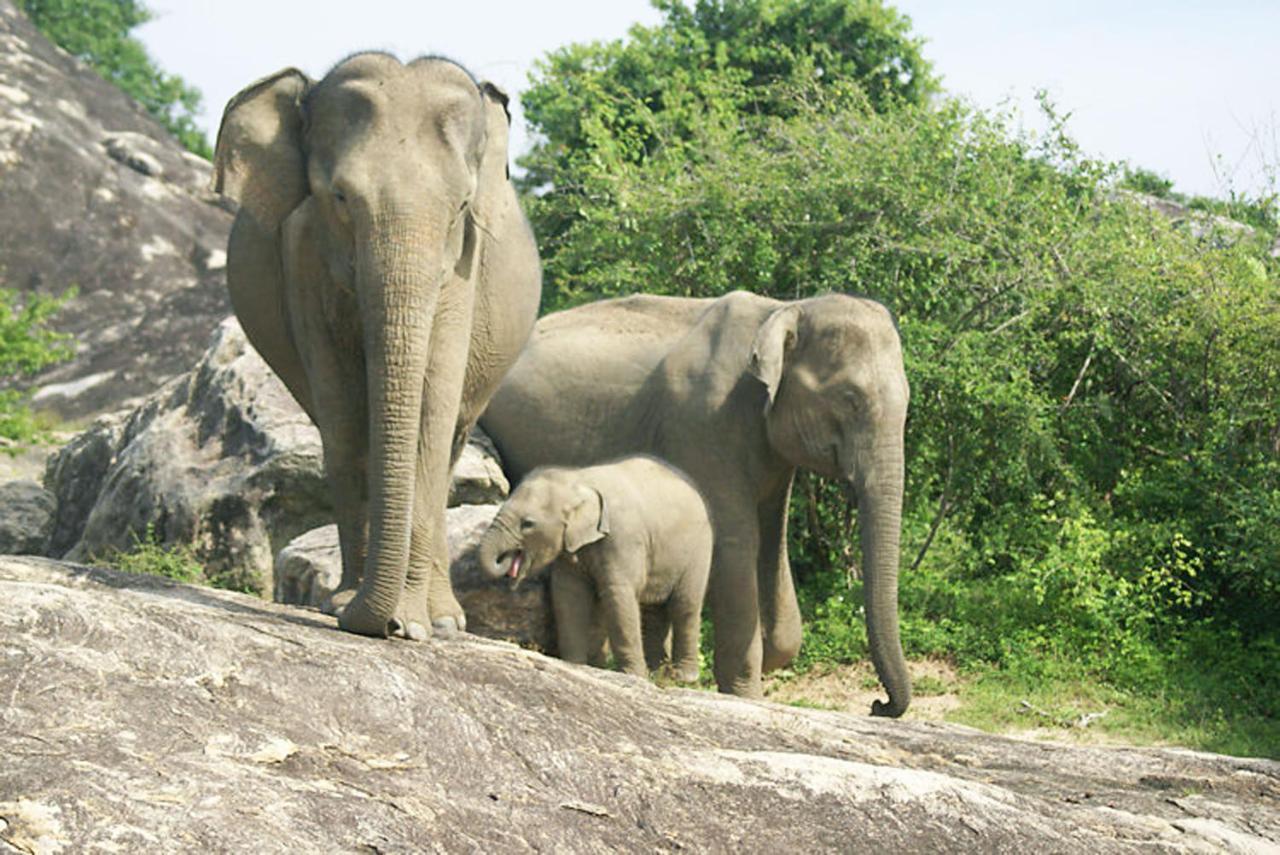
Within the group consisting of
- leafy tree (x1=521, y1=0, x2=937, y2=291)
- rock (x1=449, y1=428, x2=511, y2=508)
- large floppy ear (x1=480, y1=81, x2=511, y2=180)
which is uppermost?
leafy tree (x1=521, y1=0, x2=937, y2=291)

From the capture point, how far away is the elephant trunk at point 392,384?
6141 mm

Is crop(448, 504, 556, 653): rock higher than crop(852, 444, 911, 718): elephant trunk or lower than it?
lower

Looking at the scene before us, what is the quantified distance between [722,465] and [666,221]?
5213 mm

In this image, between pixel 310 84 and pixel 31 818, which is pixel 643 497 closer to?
pixel 310 84

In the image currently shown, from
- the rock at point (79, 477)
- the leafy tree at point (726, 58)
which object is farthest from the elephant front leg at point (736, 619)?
the leafy tree at point (726, 58)

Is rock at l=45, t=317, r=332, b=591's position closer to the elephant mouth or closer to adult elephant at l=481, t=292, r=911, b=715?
adult elephant at l=481, t=292, r=911, b=715

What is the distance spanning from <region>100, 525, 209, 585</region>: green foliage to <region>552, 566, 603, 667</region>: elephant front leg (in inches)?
88.1

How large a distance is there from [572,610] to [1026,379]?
515 cm

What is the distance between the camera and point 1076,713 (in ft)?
35.8

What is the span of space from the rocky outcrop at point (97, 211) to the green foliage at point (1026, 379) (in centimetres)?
1118

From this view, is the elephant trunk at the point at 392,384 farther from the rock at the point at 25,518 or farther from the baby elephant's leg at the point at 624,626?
the rock at the point at 25,518

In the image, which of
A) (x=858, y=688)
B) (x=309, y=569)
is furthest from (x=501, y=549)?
(x=858, y=688)

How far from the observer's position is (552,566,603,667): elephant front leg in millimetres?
9344

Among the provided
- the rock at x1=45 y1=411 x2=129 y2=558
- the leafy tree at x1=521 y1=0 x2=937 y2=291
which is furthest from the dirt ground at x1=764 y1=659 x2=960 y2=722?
the leafy tree at x1=521 y1=0 x2=937 y2=291
